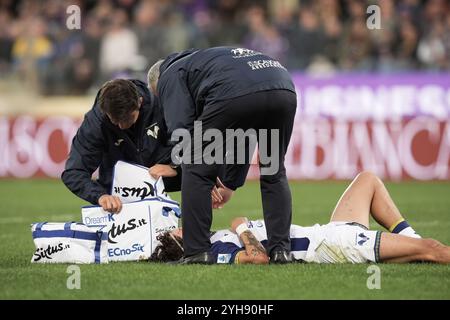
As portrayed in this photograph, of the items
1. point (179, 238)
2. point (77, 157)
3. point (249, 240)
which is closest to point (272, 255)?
point (249, 240)

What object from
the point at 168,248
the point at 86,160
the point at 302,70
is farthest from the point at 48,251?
the point at 302,70

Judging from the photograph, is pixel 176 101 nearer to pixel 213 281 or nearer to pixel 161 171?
pixel 161 171

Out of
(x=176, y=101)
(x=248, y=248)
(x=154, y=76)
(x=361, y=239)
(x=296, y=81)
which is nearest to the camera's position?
(x=176, y=101)

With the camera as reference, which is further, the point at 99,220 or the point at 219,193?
the point at 219,193

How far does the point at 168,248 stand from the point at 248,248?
0.67 meters

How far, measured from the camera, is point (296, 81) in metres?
17.9

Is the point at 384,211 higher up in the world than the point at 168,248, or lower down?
higher up

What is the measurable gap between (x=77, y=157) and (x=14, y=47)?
1344 centimetres

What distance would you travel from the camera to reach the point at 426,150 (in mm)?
16594

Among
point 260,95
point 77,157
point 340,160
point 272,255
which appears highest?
point 260,95

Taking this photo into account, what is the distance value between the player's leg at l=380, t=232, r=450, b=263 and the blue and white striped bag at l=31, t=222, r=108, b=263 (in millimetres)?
2283

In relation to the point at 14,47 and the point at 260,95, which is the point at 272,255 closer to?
the point at 260,95

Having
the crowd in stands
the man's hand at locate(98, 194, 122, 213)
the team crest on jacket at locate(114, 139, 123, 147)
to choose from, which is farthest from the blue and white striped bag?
the crowd in stands

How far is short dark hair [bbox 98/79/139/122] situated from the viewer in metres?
7.43
